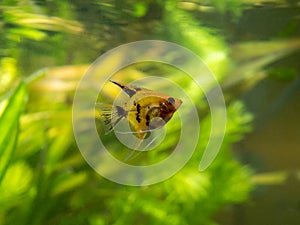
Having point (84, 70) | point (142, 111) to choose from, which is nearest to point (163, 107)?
point (142, 111)

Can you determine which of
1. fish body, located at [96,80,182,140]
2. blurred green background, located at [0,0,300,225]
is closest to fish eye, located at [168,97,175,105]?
fish body, located at [96,80,182,140]

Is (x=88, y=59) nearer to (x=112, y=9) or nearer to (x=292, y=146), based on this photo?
(x=112, y=9)

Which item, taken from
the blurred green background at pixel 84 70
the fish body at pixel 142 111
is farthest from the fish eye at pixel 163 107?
the blurred green background at pixel 84 70

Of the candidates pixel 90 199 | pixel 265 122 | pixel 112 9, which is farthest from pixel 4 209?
pixel 265 122

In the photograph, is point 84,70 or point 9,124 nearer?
point 9,124

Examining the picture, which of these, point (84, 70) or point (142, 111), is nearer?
point (142, 111)

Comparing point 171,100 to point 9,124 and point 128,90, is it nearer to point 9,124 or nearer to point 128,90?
point 128,90

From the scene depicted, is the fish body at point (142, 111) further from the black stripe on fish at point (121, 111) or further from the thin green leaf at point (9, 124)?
the thin green leaf at point (9, 124)

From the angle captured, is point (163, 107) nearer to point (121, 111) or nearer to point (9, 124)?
point (121, 111)

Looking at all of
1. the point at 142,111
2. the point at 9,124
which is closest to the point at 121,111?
the point at 142,111
